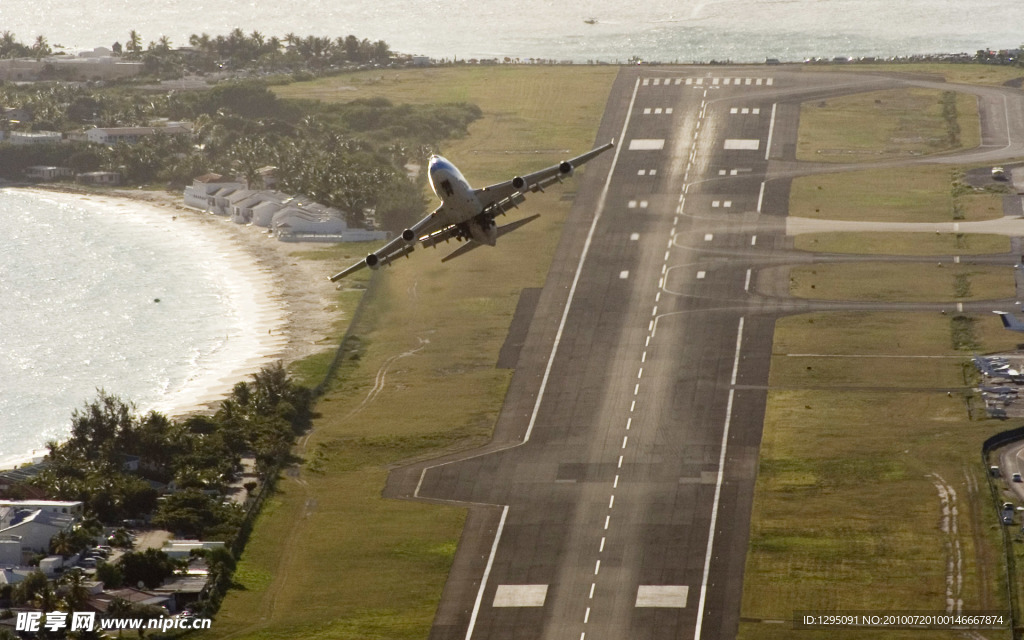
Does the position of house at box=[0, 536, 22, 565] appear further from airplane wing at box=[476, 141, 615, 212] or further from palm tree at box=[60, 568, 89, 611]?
airplane wing at box=[476, 141, 615, 212]

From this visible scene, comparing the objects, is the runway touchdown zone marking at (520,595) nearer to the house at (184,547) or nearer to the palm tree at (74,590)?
the house at (184,547)

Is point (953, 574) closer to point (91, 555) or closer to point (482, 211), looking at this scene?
point (482, 211)

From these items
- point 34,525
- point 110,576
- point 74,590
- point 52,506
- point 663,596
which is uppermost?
point 663,596

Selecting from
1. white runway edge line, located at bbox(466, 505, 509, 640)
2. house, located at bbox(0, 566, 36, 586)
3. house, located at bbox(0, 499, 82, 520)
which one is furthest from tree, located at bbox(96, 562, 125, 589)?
white runway edge line, located at bbox(466, 505, 509, 640)

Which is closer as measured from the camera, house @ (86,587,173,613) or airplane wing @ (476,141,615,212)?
airplane wing @ (476,141,615,212)

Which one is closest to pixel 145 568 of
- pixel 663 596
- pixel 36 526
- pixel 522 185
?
pixel 36 526

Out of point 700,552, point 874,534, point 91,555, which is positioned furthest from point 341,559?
point 874,534

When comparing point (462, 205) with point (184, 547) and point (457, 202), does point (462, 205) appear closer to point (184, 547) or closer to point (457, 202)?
point (457, 202)
